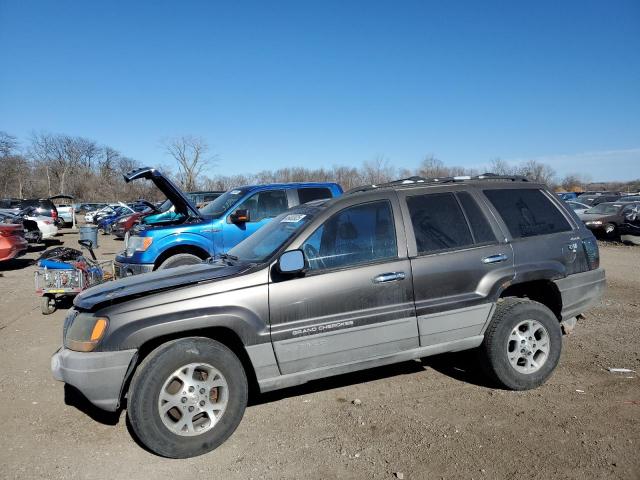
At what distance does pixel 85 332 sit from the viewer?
324 centimetres

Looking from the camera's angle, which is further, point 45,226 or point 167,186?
point 45,226

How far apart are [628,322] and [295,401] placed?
472 cm

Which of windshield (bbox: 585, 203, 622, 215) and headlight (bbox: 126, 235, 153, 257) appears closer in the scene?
headlight (bbox: 126, 235, 153, 257)

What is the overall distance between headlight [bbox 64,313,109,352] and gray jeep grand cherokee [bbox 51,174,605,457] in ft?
0.04

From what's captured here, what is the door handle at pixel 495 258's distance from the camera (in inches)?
158

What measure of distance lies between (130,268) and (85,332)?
13.3ft

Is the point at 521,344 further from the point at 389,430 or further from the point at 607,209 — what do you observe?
the point at 607,209

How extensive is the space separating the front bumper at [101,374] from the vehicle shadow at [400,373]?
50.1 inches

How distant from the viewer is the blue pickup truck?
711cm

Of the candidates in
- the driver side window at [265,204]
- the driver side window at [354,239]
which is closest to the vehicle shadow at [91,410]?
the driver side window at [354,239]

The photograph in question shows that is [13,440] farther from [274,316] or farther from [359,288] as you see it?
[359,288]

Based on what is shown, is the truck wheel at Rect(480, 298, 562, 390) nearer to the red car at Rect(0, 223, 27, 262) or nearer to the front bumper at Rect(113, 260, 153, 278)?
the front bumper at Rect(113, 260, 153, 278)

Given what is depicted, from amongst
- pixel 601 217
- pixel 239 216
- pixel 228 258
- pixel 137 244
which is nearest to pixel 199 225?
pixel 239 216

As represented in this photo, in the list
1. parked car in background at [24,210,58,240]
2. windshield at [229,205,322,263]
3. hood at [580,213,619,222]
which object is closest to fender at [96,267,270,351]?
windshield at [229,205,322,263]
